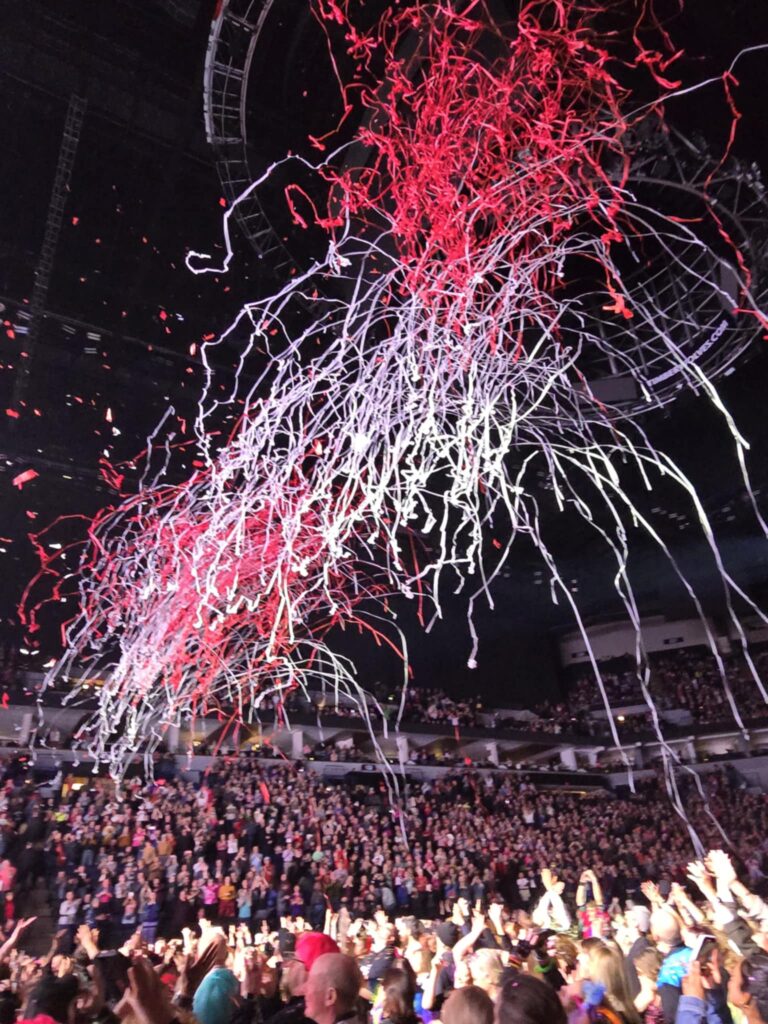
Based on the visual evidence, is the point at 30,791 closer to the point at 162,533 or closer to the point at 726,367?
the point at 162,533

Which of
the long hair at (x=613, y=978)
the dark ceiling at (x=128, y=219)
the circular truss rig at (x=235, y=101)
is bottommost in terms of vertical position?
the long hair at (x=613, y=978)

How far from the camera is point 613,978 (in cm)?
297

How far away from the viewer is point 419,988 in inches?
169

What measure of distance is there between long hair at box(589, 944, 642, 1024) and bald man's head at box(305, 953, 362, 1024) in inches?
52.0

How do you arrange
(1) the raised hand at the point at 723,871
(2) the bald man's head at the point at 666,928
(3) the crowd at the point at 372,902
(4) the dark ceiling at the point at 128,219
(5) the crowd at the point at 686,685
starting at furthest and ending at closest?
(5) the crowd at the point at 686,685 < (4) the dark ceiling at the point at 128,219 < (1) the raised hand at the point at 723,871 < (2) the bald man's head at the point at 666,928 < (3) the crowd at the point at 372,902

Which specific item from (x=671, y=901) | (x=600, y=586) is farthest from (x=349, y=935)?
(x=600, y=586)

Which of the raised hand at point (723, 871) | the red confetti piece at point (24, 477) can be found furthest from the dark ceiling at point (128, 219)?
the raised hand at point (723, 871)

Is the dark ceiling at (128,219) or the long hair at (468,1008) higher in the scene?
the dark ceiling at (128,219)

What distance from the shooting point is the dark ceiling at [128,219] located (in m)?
6.71

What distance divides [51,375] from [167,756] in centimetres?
875

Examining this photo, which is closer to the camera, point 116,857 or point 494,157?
point 494,157

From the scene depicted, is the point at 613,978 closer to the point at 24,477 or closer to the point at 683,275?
the point at 683,275

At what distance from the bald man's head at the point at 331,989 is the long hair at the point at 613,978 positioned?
1.32 metres

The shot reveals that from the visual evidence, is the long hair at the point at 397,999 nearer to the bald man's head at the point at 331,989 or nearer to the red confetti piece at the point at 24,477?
the bald man's head at the point at 331,989
